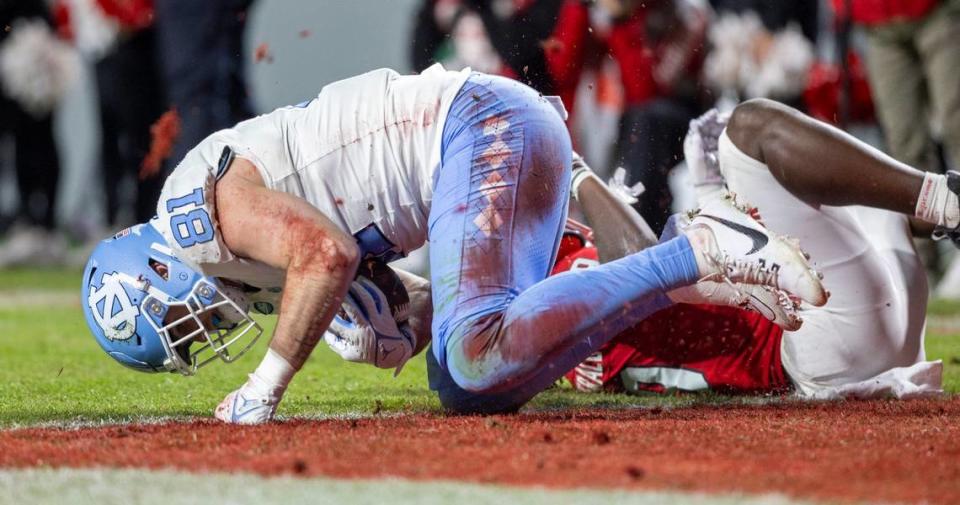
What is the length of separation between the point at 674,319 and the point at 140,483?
7.15 feet

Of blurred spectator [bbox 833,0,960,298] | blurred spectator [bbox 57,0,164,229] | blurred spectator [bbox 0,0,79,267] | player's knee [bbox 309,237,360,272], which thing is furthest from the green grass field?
blurred spectator [bbox 0,0,79,267]

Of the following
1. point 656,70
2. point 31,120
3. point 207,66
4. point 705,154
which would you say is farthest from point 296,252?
point 31,120

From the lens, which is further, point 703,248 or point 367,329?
point 367,329

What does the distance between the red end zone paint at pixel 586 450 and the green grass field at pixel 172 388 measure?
1.39 ft

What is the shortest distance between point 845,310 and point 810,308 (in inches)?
4.5

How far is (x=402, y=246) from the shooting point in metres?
4.14

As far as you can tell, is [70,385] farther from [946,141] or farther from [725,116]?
[946,141]

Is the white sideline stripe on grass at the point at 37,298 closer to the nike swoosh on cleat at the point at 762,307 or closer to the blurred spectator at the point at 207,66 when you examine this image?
the blurred spectator at the point at 207,66

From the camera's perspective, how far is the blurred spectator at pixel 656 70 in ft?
26.2

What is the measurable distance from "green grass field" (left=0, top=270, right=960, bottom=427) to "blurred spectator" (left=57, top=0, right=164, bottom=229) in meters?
3.56

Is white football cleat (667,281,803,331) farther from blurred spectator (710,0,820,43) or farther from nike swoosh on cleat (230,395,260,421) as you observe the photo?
blurred spectator (710,0,820,43)

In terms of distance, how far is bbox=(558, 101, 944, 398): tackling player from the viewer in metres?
4.26

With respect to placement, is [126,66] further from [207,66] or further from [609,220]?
[609,220]

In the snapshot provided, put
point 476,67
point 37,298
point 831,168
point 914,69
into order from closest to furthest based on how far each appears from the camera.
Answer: point 831,168 < point 476,67 < point 914,69 < point 37,298
